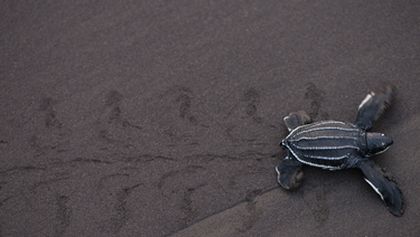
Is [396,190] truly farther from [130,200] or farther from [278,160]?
[130,200]

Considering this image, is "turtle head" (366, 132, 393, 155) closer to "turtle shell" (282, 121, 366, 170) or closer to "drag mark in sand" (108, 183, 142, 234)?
"turtle shell" (282, 121, 366, 170)

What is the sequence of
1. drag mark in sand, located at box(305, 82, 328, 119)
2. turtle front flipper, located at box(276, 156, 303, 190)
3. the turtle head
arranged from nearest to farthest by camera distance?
1. the turtle head
2. turtle front flipper, located at box(276, 156, 303, 190)
3. drag mark in sand, located at box(305, 82, 328, 119)

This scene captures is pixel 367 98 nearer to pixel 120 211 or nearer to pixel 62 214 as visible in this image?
pixel 120 211

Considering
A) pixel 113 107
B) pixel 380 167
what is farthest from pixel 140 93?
pixel 380 167

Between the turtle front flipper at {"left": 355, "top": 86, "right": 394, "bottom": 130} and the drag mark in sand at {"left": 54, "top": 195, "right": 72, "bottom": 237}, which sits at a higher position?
the turtle front flipper at {"left": 355, "top": 86, "right": 394, "bottom": 130}

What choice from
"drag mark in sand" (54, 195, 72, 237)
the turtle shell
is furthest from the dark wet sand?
the turtle shell

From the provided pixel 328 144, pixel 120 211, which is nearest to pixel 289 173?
pixel 328 144

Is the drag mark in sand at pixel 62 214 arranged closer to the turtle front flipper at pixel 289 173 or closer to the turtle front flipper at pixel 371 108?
the turtle front flipper at pixel 289 173
